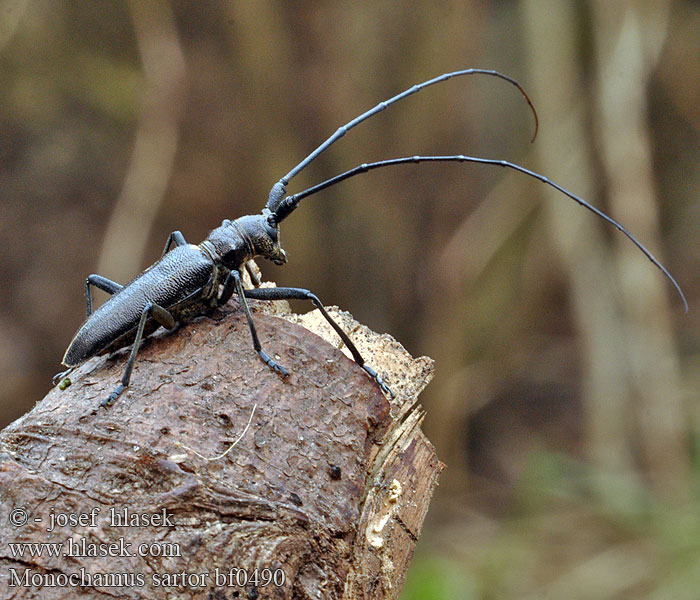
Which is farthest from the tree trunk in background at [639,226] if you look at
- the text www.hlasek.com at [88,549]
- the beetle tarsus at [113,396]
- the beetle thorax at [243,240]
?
the text www.hlasek.com at [88,549]

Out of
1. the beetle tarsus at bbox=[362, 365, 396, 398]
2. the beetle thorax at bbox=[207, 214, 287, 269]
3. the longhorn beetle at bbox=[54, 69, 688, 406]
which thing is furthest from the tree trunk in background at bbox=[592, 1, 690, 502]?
the beetle tarsus at bbox=[362, 365, 396, 398]

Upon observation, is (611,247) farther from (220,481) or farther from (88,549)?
(88,549)

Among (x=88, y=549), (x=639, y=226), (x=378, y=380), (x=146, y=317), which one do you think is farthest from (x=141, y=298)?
(x=639, y=226)

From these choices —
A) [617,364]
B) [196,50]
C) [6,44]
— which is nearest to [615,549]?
[617,364]

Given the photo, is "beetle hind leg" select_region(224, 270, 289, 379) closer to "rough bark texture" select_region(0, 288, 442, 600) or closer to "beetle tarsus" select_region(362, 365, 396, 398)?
"rough bark texture" select_region(0, 288, 442, 600)

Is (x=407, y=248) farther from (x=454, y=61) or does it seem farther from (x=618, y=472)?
(x=618, y=472)
